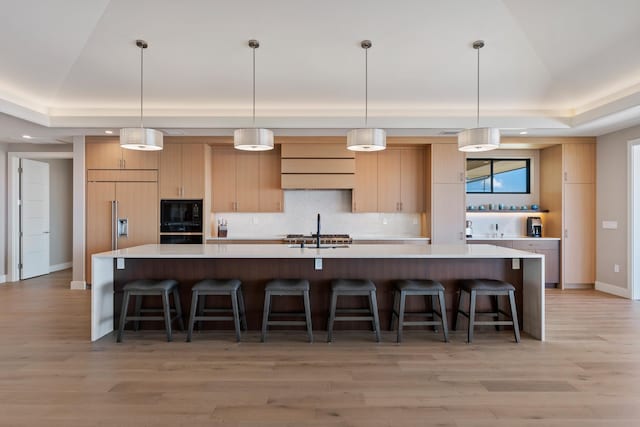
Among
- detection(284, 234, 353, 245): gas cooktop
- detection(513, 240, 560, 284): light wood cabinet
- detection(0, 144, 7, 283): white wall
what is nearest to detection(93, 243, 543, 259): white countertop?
detection(284, 234, 353, 245): gas cooktop

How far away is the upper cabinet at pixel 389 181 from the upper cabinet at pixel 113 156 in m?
3.31

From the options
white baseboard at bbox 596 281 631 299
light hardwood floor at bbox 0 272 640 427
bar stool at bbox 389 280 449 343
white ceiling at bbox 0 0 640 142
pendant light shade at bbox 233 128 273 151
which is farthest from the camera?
white baseboard at bbox 596 281 631 299

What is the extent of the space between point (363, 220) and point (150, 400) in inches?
188

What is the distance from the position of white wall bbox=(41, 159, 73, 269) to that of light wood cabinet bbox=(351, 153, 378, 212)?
247 inches

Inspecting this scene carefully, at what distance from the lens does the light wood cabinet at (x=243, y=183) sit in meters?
6.34

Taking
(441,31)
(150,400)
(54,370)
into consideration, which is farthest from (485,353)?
(54,370)

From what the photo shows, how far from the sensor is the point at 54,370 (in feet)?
9.37

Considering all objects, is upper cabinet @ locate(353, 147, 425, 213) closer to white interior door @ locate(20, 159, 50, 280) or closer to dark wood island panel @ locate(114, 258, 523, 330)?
dark wood island panel @ locate(114, 258, 523, 330)

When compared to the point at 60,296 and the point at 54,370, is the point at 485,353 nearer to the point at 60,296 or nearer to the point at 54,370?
the point at 54,370

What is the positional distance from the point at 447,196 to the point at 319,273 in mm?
3129

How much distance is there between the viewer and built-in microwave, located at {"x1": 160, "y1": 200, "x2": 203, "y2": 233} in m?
5.98

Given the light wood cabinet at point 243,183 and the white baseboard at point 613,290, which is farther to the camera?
the light wood cabinet at point 243,183

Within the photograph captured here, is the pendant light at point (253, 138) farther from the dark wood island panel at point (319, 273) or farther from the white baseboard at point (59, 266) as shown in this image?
the white baseboard at point (59, 266)

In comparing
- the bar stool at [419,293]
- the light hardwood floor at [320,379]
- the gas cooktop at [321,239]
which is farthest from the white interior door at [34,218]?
the bar stool at [419,293]
